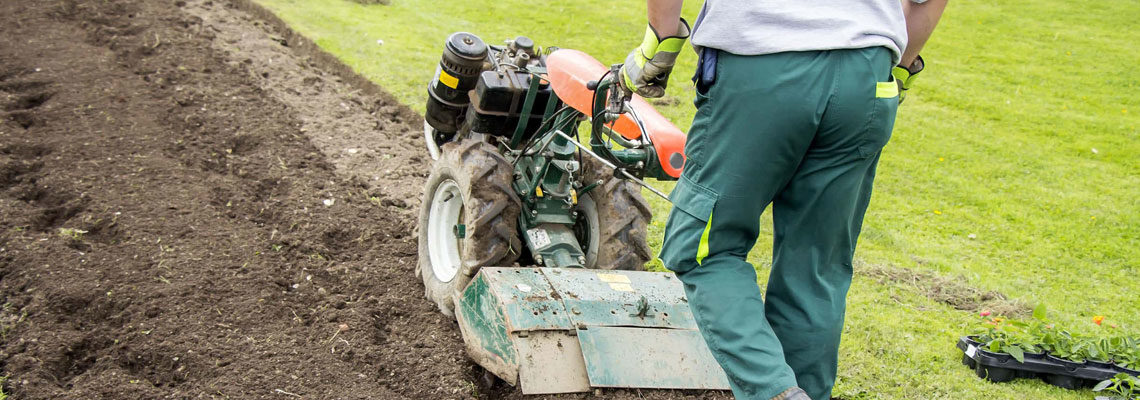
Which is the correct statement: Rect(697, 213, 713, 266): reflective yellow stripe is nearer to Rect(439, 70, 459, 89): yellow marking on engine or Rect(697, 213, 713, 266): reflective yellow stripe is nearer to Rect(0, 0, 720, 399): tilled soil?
Rect(0, 0, 720, 399): tilled soil

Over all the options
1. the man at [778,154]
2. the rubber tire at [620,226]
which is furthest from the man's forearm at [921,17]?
the rubber tire at [620,226]

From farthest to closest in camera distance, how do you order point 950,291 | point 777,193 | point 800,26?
1. point 950,291
2. point 777,193
3. point 800,26

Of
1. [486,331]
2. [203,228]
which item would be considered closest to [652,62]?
[486,331]

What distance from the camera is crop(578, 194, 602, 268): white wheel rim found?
421 centimetres

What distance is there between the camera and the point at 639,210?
4188mm

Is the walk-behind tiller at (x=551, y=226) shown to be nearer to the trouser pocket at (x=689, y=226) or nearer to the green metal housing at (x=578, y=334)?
the green metal housing at (x=578, y=334)

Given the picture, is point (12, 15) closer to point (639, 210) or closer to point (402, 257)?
point (402, 257)

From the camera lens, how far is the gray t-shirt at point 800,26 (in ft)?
7.93

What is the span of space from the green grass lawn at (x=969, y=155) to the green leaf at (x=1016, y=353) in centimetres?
14

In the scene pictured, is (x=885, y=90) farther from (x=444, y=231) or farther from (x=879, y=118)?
(x=444, y=231)

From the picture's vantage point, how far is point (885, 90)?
2512 millimetres

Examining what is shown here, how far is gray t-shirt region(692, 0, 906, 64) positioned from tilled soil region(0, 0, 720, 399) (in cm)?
150

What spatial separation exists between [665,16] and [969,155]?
6.19 m

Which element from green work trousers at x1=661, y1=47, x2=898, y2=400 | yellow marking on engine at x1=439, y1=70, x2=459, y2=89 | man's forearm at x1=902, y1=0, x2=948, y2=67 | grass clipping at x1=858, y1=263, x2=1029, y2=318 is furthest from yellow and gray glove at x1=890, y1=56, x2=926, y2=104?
grass clipping at x1=858, y1=263, x2=1029, y2=318
